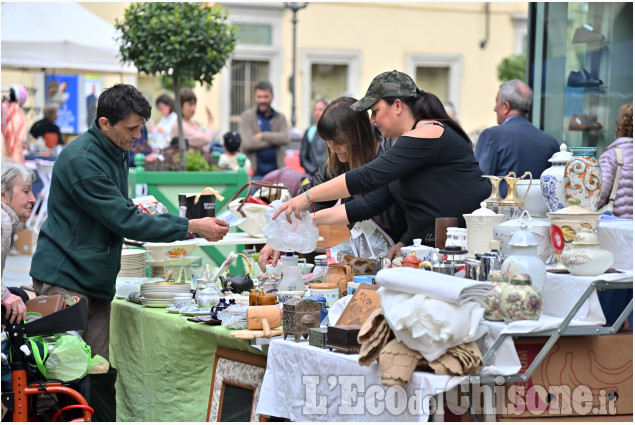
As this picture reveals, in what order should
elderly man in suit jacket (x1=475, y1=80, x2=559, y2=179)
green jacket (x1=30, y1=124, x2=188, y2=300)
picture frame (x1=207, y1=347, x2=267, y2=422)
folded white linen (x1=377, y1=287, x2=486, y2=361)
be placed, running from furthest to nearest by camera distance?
elderly man in suit jacket (x1=475, y1=80, x2=559, y2=179)
green jacket (x1=30, y1=124, x2=188, y2=300)
picture frame (x1=207, y1=347, x2=267, y2=422)
folded white linen (x1=377, y1=287, x2=486, y2=361)

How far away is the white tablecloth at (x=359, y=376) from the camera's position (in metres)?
2.74

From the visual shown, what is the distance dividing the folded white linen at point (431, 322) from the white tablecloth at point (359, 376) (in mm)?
89

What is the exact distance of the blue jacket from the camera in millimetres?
5992

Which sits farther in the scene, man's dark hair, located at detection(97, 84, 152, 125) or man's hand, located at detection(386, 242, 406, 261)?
man's hand, located at detection(386, 242, 406, 261)

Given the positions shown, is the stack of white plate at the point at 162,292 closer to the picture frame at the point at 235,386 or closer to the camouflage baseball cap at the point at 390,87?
the picture frame at the point at 235,386

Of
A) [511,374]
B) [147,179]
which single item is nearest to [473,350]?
[511,374]

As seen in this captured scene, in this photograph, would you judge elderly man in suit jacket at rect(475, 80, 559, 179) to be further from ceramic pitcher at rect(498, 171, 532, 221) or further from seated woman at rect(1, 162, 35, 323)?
Answer: seated woman at rect(1, 162, 35, 323)

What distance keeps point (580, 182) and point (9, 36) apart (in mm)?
9427

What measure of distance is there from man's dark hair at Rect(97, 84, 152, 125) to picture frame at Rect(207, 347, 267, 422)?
1003 millimetres

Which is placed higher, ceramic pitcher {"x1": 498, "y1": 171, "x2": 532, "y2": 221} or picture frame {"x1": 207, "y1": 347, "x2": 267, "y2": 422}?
ceramic pitcher {"x1": 498, "y1": 171, "x2": 532, "y2": 221}

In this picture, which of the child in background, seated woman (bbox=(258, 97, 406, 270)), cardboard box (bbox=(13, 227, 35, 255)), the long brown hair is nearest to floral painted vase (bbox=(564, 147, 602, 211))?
seated woman (bbox=(258, 97, 406, 270))

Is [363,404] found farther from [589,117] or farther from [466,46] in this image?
[466,46]

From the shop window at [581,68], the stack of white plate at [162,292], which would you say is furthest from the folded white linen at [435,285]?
the shop window at [581,68]

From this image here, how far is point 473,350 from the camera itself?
8.96 ft
